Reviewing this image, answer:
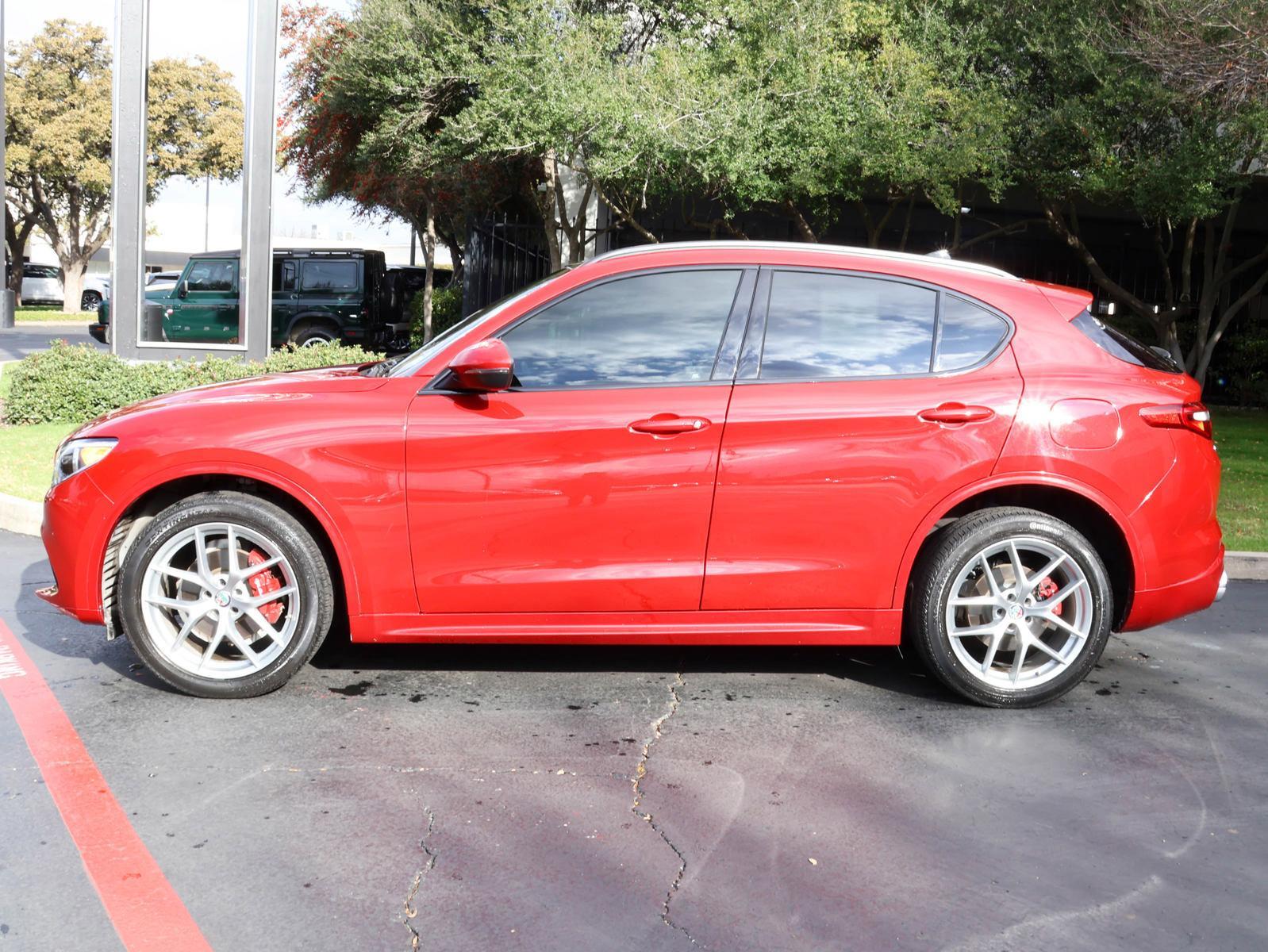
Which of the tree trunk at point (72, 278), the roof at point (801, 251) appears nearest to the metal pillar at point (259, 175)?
the roof at point (801, 251)

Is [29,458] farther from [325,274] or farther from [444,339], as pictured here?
[325,274]

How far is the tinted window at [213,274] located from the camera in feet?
68.3

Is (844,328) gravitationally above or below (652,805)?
above

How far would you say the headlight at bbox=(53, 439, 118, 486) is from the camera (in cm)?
470

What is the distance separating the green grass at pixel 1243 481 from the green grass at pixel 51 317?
34085 mm

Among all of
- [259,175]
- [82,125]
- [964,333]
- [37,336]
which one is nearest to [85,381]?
[259,175]

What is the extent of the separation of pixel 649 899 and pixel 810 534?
1788 millimetres

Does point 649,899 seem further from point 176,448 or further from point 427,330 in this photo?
point 427,330

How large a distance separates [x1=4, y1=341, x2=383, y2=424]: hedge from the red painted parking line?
7.34 metres

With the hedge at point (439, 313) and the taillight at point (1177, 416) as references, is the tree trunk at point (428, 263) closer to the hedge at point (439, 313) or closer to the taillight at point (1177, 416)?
the hedge at point (439, 313)

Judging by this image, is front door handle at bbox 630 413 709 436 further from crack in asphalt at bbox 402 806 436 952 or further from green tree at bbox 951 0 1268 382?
green tree at bbox 951 0 1268 382

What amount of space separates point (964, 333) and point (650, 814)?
7.41 ft

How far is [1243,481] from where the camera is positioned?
1103 cm

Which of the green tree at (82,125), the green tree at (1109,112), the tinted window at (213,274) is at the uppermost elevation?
the green tree at (82,125)
